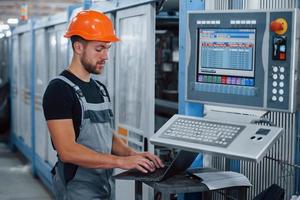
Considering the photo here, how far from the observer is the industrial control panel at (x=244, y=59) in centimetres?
201

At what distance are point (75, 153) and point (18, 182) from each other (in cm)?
455

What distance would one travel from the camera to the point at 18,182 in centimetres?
662

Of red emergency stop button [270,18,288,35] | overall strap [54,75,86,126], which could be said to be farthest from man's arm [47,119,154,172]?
red emergency stop button [270,18,288,35]

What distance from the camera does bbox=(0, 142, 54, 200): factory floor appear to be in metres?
5.96

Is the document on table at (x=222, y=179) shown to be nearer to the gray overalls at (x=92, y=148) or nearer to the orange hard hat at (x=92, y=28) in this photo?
the gray overalls at (x=92, y=148)

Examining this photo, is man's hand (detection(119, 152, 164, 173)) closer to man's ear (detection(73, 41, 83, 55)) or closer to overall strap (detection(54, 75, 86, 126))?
overall strap (detection(54, 75, 86, 126))

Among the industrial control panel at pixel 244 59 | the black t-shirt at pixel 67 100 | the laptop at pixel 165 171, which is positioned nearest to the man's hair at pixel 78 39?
the black t-shirt at pixel 67 100

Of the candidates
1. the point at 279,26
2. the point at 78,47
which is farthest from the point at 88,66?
the point at 279,26

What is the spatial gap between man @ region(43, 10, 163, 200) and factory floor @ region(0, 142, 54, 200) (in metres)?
3.42

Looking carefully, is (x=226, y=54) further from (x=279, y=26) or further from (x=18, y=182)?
(x=18, y=182)

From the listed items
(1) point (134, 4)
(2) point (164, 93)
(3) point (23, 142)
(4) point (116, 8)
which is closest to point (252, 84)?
(1) point (134, 4)

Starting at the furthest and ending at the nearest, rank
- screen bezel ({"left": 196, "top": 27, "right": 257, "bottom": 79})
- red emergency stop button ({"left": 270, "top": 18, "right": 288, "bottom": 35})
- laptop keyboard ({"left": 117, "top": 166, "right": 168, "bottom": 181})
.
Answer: laptop keyboard ({"left": 117, "top": 166, "right": 168, "bottom": 181})
screen bezel ({"left": 196, "top": 27, "right": 257, "bottom": 79})
red emergency stop button ({"left": 270, "top": 18, "right": 288, "bottom": 35})

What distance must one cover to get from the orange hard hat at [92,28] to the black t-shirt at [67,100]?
0.20 m

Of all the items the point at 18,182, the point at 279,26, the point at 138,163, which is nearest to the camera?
the point at 279,26
